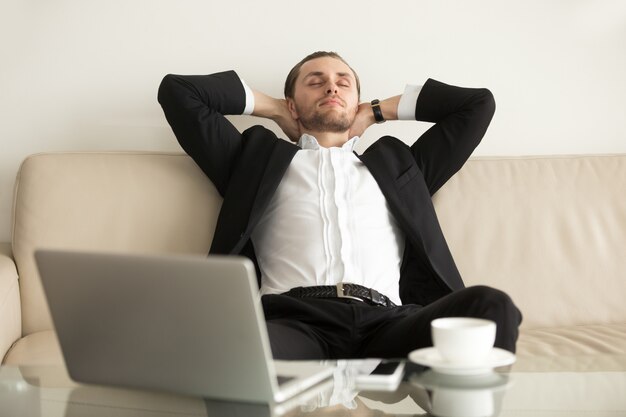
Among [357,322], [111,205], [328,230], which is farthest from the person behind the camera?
[111,205]

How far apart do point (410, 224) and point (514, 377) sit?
0.98 metres

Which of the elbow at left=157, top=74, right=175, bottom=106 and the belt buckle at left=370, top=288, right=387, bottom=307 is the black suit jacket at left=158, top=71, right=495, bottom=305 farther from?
the belt buckle at left=370, top=288, right=387, bottom=307

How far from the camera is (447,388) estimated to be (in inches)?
48.6

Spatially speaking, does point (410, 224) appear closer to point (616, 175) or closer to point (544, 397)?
point (616, 175)

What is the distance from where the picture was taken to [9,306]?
6.92 feet

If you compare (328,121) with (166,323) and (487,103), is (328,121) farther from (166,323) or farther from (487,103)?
(166,323)

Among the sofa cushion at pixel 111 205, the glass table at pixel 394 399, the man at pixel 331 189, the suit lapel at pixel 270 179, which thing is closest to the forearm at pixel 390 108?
the man at pixel 331 189

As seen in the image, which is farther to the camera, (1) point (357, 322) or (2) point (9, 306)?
(2) point (9, 306)

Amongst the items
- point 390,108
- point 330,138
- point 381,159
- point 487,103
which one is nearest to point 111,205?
point 330,138

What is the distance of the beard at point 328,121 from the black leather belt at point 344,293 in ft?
1.88

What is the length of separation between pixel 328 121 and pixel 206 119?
36 cm

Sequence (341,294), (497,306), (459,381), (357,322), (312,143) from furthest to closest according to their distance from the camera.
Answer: (312,143) < (341,294) < (357,322) < (497,306) < (459,381)

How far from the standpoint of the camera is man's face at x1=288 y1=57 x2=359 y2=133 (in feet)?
8.17

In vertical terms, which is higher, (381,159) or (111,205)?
(381,159)
